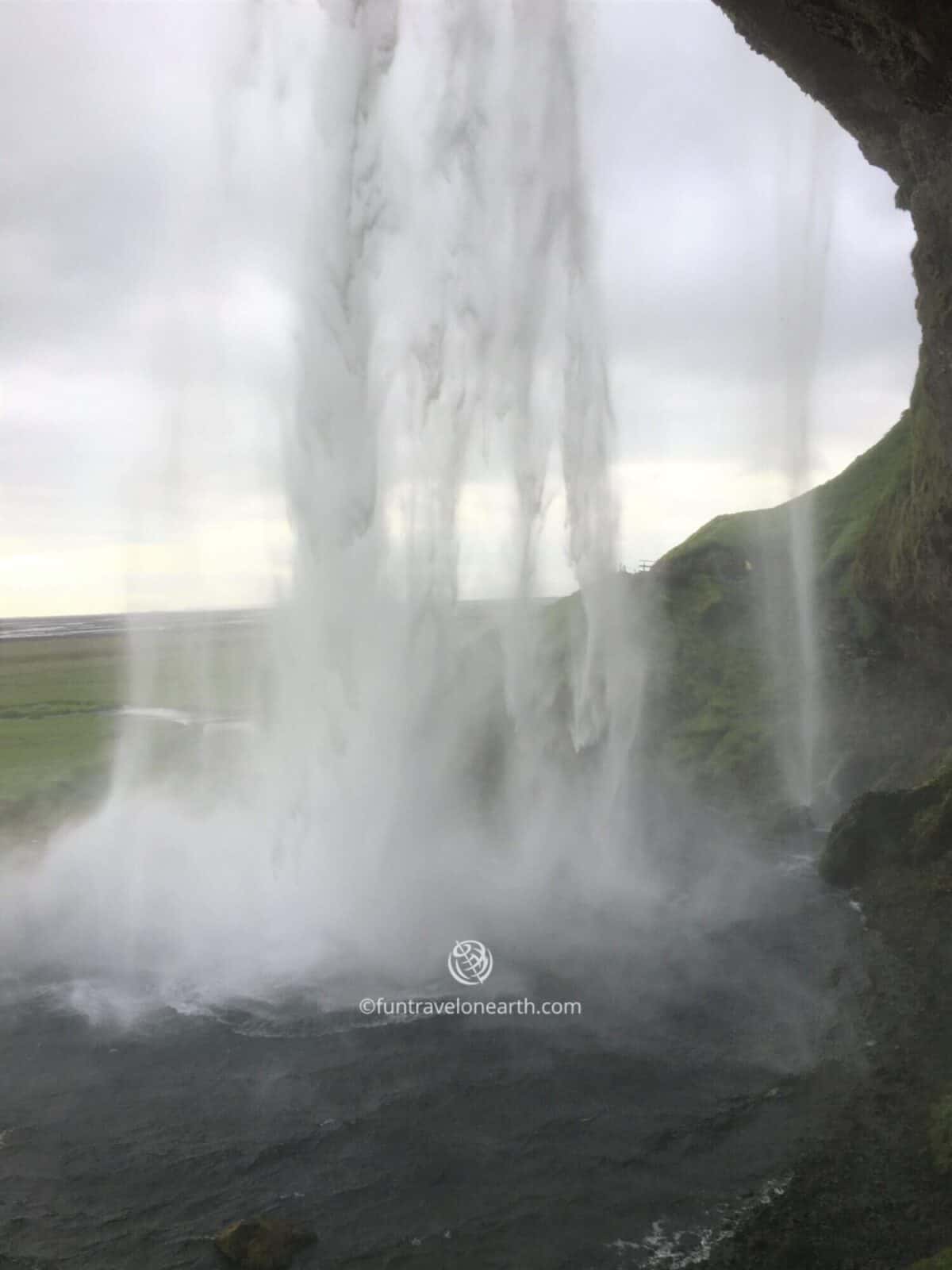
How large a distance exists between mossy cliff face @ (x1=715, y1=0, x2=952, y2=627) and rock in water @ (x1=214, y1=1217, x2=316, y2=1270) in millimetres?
21948

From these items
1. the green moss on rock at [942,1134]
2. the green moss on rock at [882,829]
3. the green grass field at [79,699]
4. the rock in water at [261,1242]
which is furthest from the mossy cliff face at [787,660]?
the green grass field at [79,699]

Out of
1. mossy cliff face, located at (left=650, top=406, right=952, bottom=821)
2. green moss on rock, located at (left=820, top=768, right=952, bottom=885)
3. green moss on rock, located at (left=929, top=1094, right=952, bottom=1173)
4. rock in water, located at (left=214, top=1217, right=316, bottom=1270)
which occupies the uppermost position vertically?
mossy cliff face, located at (left=650, top=406, right=952, bottom=821)

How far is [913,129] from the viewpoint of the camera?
928 inches

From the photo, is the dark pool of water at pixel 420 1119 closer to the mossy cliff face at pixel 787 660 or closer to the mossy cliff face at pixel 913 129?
the mossy cliff face at pixel 913 129

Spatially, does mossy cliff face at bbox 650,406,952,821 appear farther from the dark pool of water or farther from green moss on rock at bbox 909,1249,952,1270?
green moss on rock at bbox 909,1249,952,1270

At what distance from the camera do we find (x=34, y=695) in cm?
8600

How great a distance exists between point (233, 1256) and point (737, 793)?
106 ft

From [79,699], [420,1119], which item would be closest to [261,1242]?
[420,1119]

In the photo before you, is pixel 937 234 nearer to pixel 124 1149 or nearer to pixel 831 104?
pixel 831 104

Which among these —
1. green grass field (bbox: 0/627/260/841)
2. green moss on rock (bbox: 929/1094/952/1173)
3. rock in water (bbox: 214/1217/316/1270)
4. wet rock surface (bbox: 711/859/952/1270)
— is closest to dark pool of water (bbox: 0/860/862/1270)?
rock in water (bbox: 214/1217/316/1270)

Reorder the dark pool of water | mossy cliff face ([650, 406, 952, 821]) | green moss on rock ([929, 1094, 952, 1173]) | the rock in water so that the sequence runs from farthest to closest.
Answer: mossy cliff face ([650, 406, 952, 821])
green moss on rock ([929, 1094, 952, 1173])
the dark pool of water
the rock in water

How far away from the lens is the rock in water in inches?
544

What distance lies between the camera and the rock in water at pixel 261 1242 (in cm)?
1381

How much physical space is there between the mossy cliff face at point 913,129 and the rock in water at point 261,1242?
72.0 feet
